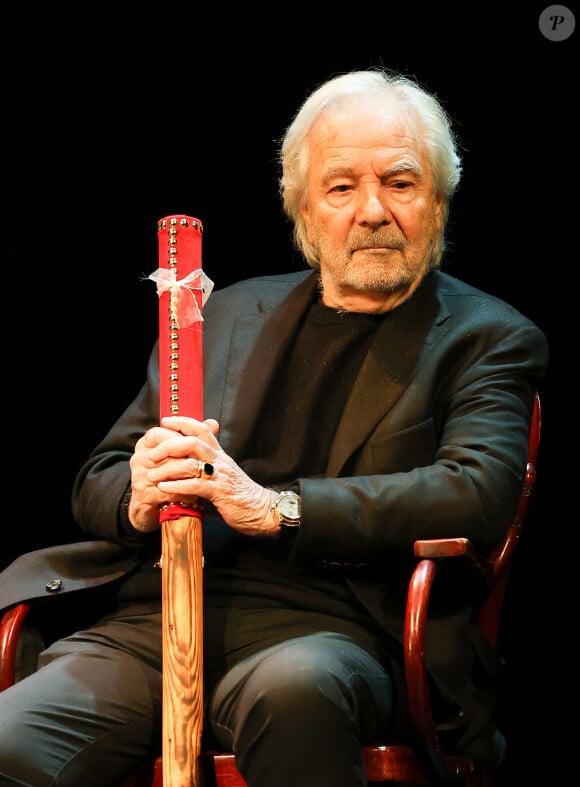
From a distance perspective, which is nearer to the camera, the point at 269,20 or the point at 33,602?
the point at 33,602

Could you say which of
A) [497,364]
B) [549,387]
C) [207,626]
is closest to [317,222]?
[497,364]

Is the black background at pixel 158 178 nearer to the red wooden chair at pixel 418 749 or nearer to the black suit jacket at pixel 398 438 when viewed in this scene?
the black suit jacket at pixel 398 438

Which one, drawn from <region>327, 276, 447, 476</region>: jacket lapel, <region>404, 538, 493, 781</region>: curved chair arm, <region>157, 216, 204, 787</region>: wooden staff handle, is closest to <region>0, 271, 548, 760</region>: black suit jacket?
<region>327, 276, 447, 476</region>: jacket lapel

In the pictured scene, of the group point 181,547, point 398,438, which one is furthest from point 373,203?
point 181,547

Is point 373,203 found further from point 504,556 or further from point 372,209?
point 504,556

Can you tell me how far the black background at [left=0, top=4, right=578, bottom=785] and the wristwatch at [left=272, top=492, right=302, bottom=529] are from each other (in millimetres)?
1170

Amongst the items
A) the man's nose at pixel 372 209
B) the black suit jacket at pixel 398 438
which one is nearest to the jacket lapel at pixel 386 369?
the black suit jacket at pixel 398 438

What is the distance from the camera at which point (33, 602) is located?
237 centimetres

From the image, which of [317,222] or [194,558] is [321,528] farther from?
[317,222]

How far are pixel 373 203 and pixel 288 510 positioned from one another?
80 cm

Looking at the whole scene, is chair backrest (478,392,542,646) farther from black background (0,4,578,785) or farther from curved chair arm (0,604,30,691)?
curved chair arm (0,604,30,691)

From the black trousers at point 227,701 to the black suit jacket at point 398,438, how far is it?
0.15 m

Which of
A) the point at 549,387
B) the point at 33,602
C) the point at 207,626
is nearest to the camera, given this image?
the point at 207,626

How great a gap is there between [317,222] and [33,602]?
1.09 meters
